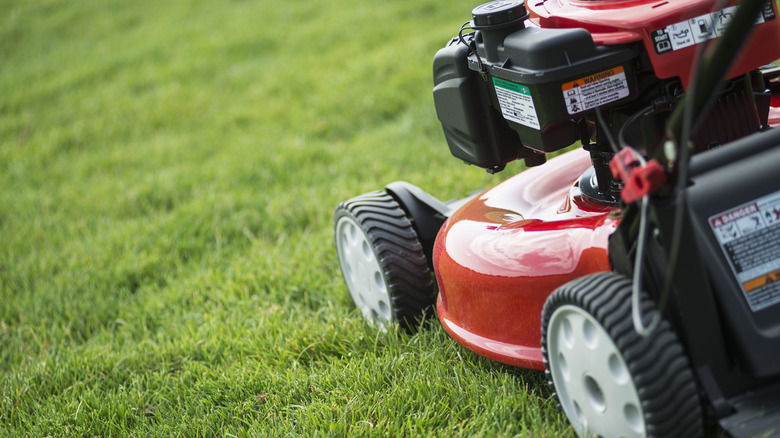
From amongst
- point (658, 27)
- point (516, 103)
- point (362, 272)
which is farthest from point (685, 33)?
point (362, 272)

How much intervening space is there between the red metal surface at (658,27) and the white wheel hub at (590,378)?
1.93ft

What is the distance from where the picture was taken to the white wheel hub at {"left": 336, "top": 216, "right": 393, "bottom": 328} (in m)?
2.32

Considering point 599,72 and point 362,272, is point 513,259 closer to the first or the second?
point 599,72

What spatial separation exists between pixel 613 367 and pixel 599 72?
639mm

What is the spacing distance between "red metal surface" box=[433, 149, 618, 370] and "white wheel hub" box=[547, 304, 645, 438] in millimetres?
165

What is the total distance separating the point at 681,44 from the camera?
1.70 m

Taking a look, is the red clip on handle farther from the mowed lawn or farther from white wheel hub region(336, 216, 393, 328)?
white wheel hub region(336, 216, 393, 328)

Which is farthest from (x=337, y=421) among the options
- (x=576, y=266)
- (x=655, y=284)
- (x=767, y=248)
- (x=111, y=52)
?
(x=111, y=52)

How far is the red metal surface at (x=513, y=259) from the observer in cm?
173

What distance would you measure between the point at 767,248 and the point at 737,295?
0.38 feet

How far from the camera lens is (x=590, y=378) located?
153 centimetres

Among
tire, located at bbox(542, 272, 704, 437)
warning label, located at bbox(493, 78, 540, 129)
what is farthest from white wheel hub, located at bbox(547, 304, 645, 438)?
warning label, located at bbox(493, 78, 540, 129)

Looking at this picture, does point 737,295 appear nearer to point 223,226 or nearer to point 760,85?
point 760,85

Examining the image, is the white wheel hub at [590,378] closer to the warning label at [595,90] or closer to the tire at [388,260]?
the warning label at [595,90]
